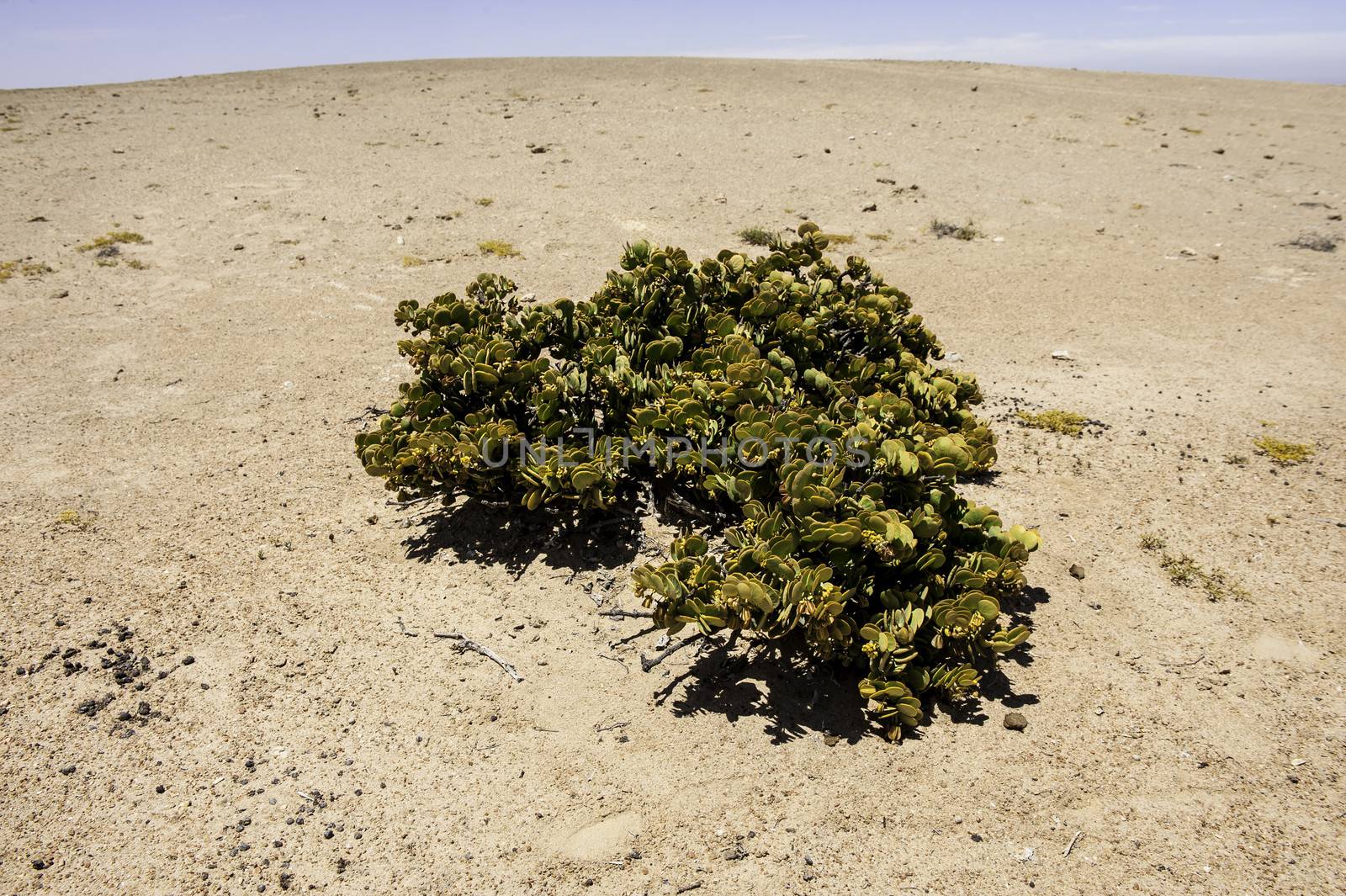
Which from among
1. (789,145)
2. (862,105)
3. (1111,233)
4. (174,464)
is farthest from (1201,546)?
(862,105)

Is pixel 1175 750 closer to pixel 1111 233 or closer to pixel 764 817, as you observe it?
pixel 764 817

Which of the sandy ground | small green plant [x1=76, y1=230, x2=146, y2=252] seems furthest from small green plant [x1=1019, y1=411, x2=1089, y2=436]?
small green plant [x1=76, y1=230, x2=146, y2=252]

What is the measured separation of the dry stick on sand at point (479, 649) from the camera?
3.87 m

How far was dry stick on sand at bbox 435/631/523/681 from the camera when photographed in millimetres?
3867

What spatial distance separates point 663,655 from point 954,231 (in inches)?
354

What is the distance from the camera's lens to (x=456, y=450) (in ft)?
14.2

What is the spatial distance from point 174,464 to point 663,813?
449 centimetres

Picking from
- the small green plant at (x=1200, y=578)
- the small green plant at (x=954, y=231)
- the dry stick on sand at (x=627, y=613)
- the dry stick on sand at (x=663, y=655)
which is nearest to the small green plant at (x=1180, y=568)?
the small green plant at (x=1200, y=578)

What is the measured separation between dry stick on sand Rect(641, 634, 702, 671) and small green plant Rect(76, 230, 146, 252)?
1005cm

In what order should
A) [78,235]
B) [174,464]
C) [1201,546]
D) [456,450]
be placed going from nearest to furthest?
1. [456,450]
2. [1201,546]
3. [174,464]
4. [78,235]

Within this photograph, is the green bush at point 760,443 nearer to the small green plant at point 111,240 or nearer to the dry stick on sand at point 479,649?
the dry stick on sand at point 479,649

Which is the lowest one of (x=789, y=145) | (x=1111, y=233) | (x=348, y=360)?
(x=348, y=360)

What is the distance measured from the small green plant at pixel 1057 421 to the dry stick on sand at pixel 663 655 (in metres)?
3.56

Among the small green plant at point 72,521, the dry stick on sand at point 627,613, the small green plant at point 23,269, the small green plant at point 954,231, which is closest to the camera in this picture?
the dry stick on sand at point 627,613
